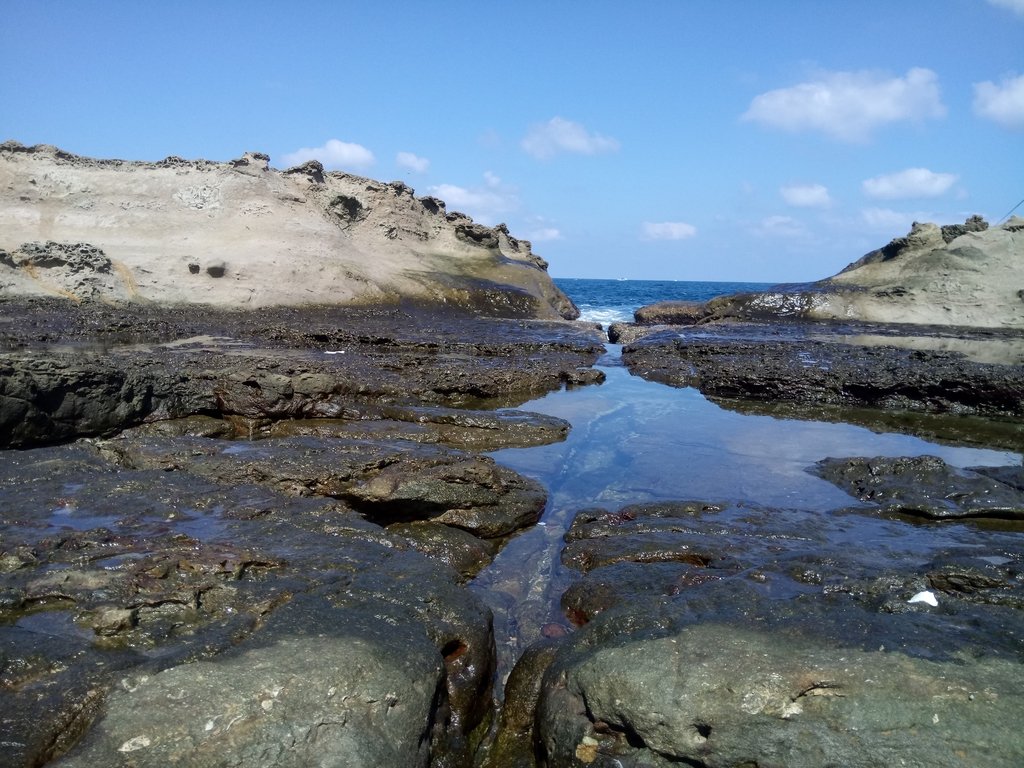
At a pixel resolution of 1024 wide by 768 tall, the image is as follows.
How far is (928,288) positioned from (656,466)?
22.7m

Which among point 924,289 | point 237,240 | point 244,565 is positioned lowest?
point 244,565

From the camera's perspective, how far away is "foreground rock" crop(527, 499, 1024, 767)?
9.49 ft

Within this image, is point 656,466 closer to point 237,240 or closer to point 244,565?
point 244,565

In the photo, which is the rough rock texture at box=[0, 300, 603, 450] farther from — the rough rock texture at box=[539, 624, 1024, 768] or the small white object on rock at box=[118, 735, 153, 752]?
the small white object on rock at box=[118, 735, 153, 752]

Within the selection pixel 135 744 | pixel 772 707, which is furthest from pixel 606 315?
pixel 135 744

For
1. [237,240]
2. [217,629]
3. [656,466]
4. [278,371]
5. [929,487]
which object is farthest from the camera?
[237,240]

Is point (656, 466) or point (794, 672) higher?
point (794, 672)

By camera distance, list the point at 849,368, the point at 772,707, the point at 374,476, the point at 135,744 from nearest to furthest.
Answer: the point at 135,744, the point at 772,707, the point at 374,476, the point at 849,368

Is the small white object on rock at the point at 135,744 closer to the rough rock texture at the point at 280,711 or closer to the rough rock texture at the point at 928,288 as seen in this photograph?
the rough rock texture at the point at 280,711

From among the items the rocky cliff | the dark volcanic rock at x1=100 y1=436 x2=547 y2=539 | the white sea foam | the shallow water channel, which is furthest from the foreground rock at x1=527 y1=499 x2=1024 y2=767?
the white sea foam

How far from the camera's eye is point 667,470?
863cm

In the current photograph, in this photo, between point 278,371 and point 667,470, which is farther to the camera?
point 278,371

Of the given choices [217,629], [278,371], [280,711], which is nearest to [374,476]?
[217,629]

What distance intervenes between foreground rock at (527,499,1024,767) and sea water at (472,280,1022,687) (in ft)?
1.75
